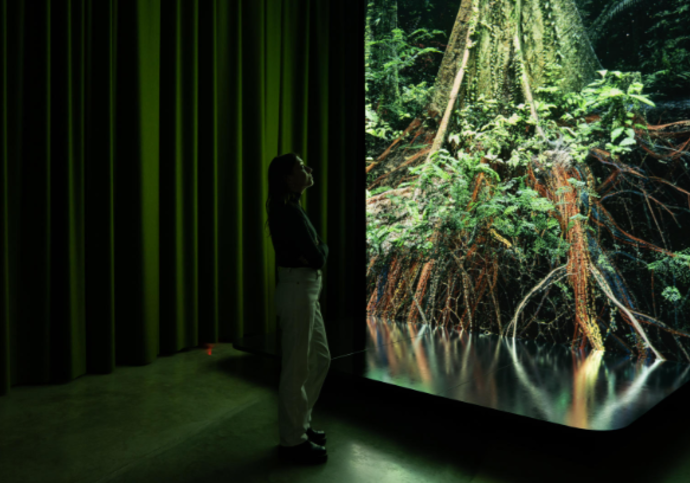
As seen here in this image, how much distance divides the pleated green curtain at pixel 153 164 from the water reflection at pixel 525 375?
118cm

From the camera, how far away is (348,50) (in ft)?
15.7

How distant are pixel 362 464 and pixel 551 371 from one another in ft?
4.35

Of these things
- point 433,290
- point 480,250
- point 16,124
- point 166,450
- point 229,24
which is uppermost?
point 229,24

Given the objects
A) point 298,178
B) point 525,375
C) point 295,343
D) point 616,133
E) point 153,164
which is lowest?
point 525,375

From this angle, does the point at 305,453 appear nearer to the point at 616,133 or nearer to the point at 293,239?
the point at 293,239

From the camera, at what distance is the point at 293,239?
197 cm

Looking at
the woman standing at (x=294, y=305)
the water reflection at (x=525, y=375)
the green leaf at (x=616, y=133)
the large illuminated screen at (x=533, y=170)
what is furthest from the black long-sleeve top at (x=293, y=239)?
the green leaf at (x=616, y=133)

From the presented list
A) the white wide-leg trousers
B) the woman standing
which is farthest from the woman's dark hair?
the white wide-leg trousers

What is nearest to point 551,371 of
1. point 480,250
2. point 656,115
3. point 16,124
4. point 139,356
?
point 480,250

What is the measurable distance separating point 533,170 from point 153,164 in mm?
2763

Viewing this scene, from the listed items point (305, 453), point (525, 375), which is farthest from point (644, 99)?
point (305, 453)

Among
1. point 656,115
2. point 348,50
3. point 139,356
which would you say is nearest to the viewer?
point 139,356

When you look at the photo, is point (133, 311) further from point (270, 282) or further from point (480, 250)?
point (480, 250)

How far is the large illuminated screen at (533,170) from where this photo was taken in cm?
358
